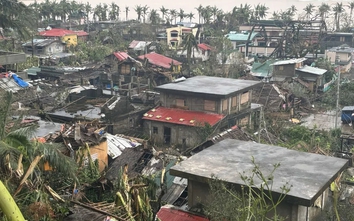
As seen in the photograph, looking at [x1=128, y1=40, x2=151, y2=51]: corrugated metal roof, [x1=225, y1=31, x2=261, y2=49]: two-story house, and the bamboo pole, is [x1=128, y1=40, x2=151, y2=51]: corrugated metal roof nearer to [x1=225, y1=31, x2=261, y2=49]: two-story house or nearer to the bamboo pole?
[x1=225, y1=31, x2=261, y2=49]: two-story house

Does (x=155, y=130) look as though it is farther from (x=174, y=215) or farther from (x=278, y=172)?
(x=278, y=172)

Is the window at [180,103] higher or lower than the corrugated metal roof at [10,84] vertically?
lower

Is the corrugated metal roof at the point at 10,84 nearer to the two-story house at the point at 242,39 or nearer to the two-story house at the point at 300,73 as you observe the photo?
the two-story house at the point at 300,73

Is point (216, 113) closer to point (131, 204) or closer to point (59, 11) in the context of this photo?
point (131, 204)

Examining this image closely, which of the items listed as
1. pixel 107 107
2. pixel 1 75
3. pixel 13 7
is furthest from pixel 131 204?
pixel 1 75

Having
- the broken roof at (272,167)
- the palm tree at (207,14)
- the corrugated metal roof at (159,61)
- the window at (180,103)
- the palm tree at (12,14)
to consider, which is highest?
the palm tree at (207,14)

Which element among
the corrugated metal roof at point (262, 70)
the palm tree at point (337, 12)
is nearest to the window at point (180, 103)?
the corrugated metal roof at point (262, 70)
